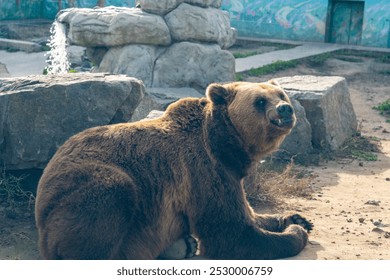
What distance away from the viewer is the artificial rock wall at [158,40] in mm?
11281

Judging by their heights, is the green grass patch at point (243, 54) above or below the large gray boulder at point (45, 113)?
below

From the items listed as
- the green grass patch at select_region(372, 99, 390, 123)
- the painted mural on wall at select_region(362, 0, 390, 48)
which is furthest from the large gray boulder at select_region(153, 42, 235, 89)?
the painted mural on wall at select_region(362, 0, 390, 48)

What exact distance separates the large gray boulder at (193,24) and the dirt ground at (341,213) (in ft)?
9.52

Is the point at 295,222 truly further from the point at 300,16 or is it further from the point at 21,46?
the point at 300,16

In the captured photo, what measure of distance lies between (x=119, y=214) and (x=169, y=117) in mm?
1076

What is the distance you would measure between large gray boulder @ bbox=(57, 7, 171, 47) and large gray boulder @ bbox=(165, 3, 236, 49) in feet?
0.61

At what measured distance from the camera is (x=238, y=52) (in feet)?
68.9

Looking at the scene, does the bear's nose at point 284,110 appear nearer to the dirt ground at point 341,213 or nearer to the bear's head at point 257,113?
the bear's head at point 257,113

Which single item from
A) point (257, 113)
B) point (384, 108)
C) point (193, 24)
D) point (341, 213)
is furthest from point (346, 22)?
point (257, 113)

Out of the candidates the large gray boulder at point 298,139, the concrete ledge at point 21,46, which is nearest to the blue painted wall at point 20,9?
the concrete ledge at point 21,46

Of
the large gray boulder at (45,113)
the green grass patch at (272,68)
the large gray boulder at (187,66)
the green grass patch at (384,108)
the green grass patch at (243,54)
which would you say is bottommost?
the green grass patch at (243,54)

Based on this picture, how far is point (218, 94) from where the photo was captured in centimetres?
582

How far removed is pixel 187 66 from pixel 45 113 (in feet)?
17.3

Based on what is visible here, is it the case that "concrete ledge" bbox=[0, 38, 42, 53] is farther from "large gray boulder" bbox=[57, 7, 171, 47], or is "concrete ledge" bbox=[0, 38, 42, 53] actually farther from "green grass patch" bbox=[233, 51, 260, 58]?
"large gray boulder" bbox=[57, 7, 171, 47]
